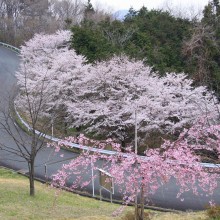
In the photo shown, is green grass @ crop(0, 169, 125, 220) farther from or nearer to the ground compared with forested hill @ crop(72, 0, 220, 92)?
nearer to the ground

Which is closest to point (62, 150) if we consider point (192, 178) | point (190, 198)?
point (190, 198)

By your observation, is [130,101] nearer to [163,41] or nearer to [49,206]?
[49,206]

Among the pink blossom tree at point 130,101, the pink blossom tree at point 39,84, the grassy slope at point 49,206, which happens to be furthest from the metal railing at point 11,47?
the grassy slope at point 49,206

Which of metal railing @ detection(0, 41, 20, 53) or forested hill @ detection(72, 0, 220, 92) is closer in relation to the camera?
forested hill @ detection(72, 0, 220, 92)

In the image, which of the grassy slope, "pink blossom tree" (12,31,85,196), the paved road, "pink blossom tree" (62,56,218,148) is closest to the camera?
the grassy slope

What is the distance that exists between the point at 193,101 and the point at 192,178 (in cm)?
1339

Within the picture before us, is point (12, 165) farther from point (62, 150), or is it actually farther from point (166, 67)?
point (166, 67)

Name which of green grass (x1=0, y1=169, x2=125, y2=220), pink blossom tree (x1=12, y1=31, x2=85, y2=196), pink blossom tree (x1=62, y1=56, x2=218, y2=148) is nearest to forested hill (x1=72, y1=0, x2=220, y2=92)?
pink blossom tree (x1=62, y1=56, x2=218, y2=148)

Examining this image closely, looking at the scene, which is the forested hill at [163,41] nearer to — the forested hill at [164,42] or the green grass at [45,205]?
the forested hill at [164,42]

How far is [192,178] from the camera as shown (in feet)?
24.2

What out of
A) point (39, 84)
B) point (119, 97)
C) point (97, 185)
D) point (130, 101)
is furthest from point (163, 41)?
point (97, 185)

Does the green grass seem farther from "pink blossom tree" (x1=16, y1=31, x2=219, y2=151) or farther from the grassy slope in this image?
"pink blossom tree" (x1=16, y1=31, x2=219, y2=151)

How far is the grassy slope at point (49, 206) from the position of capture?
9.12m

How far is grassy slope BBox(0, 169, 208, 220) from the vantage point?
9125mm
